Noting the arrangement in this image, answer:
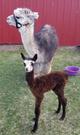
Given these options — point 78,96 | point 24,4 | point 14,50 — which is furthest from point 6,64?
point 78,96

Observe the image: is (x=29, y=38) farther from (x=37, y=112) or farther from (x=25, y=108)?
(x=37, y=112)

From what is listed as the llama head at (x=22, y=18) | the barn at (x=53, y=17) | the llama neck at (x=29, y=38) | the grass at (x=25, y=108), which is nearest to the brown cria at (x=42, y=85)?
the grass at (x=25, y=108)

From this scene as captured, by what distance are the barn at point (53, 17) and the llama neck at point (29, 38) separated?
305 centimetres

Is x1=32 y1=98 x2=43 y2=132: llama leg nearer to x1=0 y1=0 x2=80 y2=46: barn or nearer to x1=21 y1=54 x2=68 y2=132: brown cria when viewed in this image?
x1=21 y1=54 x2=68 y2=132: brown cria

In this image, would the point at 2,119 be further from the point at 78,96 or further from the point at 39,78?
the point at 78,96

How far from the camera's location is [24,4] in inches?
345

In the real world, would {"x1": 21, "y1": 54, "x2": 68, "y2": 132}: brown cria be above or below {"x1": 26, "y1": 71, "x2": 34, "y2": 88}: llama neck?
below

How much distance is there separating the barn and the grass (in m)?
1.55

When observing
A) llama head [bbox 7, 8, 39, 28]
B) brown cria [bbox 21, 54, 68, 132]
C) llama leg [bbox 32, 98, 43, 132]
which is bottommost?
llama leg [bbox 32, 98, 43, 132]

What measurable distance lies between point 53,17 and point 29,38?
10.6 ft

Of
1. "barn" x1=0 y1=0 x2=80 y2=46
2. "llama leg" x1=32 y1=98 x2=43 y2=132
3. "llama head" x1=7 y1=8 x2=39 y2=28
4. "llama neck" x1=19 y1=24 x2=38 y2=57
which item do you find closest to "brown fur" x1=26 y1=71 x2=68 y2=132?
"llama leg" x1=32 y1=98 x2=43 y2=132

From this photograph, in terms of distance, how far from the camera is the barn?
345 inches

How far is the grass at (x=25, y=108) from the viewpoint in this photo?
15.9ft

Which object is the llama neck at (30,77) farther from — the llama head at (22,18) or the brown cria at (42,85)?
the llama head at (22,18)
